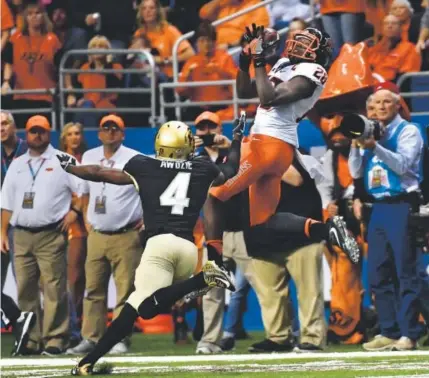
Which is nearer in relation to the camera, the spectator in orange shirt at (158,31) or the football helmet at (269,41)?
the football helmet at (269,41)

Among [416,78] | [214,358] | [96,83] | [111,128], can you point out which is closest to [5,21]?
[96,83]

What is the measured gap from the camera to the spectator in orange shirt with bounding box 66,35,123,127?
17.3m

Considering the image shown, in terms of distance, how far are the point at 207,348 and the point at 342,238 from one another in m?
1.89

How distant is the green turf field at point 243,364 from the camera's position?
1020 cm

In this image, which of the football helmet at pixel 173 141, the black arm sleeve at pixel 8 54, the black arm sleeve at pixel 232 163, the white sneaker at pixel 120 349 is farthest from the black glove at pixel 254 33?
the black arm sleeve at pixel 8 54

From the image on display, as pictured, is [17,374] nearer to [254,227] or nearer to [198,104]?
[254,227]

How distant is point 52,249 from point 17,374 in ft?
10.4

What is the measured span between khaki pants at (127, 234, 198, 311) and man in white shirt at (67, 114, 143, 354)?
2.90 m

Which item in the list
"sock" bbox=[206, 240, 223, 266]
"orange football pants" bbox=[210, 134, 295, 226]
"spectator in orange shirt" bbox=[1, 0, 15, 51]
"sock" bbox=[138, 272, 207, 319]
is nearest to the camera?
"sock" bbox=[138, 272, 207, 319]

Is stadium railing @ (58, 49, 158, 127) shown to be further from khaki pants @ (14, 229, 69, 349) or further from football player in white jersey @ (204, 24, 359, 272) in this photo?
football player in white jersey @ (204, 24, 359, 272)

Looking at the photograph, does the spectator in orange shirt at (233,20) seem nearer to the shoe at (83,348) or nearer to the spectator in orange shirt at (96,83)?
the spectator in orange shirt at (96,83)

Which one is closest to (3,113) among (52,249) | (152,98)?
(52,249)

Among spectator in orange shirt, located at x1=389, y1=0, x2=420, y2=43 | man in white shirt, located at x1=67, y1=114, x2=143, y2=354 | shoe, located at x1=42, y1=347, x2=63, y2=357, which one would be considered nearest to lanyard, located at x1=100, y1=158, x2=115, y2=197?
man in white shirt, located at x1=67, y1=114, x2=143, y2=354

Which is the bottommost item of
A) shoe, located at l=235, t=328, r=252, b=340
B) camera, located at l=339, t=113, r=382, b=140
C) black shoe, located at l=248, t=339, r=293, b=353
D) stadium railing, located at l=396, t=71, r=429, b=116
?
shoe, located at l=235, t=328, r=252, b=340
